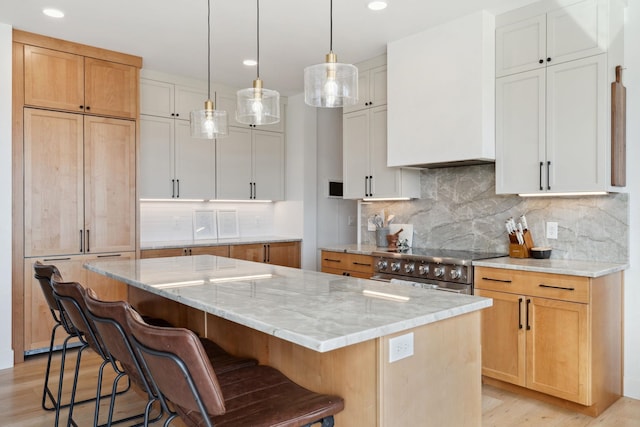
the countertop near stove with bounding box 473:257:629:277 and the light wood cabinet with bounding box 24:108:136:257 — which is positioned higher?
the light wood cabinet with bounding box 24:108:136:257

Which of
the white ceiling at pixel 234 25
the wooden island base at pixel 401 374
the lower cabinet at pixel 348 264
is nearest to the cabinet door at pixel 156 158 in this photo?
the white ceiling at pixel 234 25

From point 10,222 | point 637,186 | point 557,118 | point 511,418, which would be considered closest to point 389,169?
point 557,118

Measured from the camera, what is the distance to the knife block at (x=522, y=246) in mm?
3361

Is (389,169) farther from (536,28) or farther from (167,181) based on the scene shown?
(167,181)

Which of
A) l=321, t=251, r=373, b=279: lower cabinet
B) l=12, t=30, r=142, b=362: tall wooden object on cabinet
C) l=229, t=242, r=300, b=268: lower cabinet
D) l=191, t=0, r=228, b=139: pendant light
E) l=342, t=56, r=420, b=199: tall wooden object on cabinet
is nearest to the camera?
l=191, t=0, r=228, b=139: pendant light

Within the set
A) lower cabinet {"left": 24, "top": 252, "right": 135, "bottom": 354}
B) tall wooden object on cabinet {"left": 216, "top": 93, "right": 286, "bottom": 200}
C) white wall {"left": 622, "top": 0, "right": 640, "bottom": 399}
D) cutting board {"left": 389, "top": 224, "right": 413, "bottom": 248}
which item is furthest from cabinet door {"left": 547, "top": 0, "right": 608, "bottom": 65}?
lower cabinet {"left": 24, "top": 252, "right": 135, "bottom": 354}

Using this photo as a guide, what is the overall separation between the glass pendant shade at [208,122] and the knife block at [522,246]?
2228 millimetres

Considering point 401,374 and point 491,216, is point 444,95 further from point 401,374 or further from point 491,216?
point 401,374

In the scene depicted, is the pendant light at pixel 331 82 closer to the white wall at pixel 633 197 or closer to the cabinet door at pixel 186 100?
the white wall at pixel 633 197

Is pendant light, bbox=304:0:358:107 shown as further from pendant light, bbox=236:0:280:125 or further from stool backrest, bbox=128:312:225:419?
stool backrest, bbox=128:312:225:419

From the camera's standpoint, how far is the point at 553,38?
10.2ft

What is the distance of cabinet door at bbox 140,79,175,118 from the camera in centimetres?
473

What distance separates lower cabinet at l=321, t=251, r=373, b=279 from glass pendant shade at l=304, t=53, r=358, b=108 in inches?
81.4

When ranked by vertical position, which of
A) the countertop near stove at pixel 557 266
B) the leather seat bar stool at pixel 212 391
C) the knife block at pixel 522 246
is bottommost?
the leather seat bar stool at pixel 212 391
